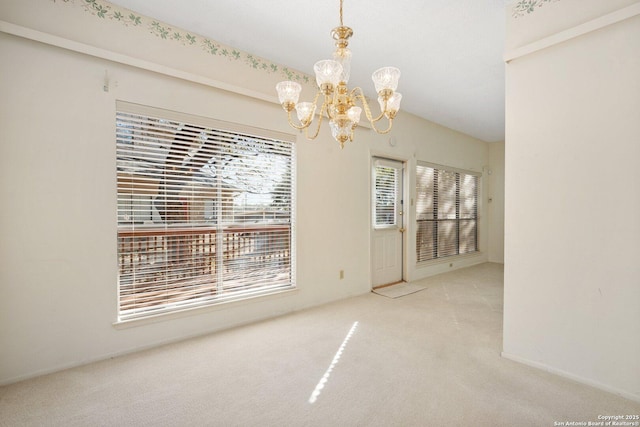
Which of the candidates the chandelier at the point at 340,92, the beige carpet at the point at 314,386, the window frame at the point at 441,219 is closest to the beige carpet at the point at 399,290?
the window frame at the point at 441,219

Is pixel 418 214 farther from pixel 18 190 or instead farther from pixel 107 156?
pixel 18 190

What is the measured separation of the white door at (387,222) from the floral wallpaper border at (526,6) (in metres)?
2.34

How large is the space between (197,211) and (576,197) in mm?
2978

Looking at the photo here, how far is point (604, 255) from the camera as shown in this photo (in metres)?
1.87

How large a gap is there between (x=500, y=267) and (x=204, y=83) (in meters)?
6.29

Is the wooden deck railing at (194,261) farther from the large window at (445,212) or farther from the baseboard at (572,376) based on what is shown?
the large window at (445,212)

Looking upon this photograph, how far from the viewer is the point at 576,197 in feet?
6.44

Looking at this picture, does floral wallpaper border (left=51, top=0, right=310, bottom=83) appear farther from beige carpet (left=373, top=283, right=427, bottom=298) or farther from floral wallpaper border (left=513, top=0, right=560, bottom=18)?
beige carpet (left=373, top=283, right=427, bottom=298)

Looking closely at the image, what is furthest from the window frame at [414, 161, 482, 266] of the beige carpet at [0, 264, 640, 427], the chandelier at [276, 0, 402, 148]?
the chandelier at [276, 0, 402, 148]

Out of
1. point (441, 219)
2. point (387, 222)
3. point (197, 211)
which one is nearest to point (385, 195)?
point (387, 222)

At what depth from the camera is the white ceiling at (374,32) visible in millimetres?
2236

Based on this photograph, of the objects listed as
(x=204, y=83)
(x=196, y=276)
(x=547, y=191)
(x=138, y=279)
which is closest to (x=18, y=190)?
(x=138, y=279)

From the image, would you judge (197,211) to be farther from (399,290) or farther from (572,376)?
(572,376)

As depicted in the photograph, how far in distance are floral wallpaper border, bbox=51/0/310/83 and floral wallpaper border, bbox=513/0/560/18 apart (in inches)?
81.6
